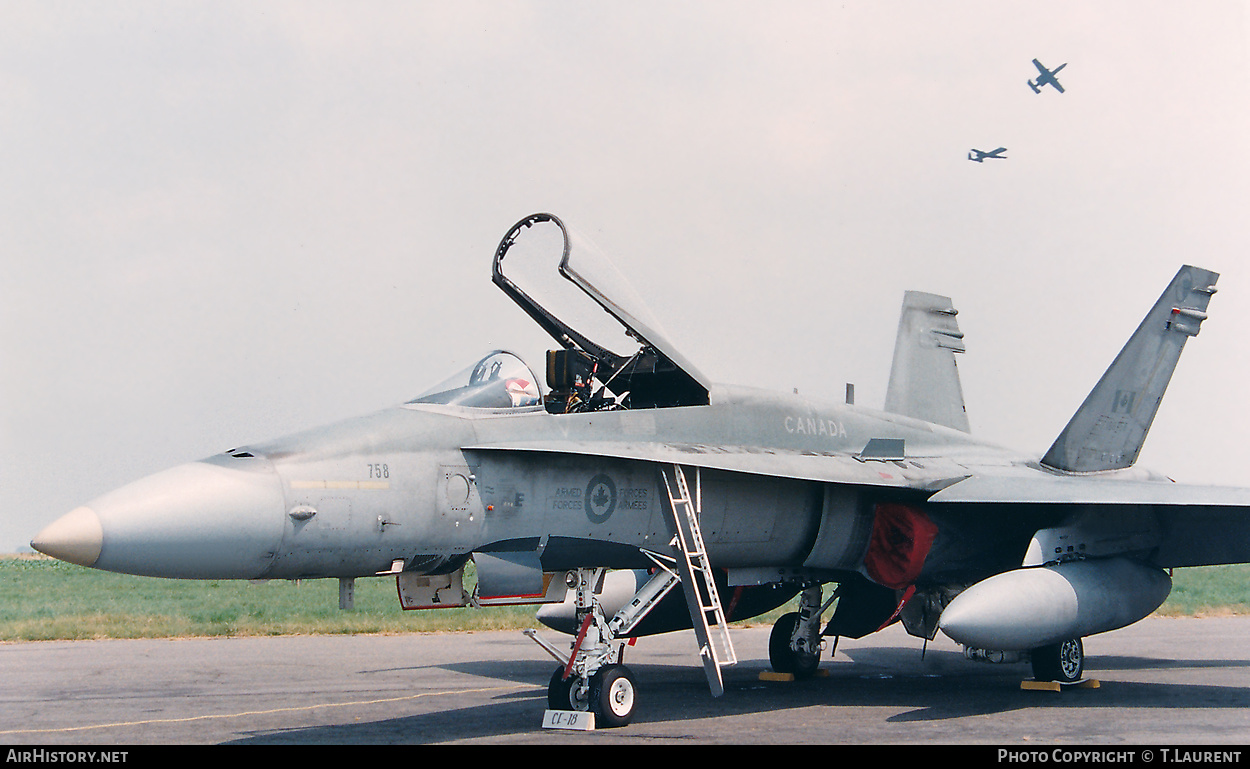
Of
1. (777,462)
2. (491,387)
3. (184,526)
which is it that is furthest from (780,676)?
(184,526)

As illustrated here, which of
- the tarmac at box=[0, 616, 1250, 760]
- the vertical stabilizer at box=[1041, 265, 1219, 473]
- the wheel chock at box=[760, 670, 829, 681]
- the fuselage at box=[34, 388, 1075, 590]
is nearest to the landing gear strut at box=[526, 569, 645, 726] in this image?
A: the tarmac at box=[0, 616, 1250, 760]

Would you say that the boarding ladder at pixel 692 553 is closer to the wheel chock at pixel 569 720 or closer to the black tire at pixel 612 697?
the black tire at pixel 612 697

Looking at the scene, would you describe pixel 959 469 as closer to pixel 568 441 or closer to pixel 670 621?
pixel 670 621

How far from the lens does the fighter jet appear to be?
7.22m

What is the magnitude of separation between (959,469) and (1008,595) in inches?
82.8

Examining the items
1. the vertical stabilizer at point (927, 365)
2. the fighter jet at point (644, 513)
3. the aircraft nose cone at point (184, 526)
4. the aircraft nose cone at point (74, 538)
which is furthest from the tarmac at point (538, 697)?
the vertical stabilizer at point (927, 365)

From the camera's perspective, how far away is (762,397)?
33.3ft

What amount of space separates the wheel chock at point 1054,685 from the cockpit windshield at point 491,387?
20.6 feet

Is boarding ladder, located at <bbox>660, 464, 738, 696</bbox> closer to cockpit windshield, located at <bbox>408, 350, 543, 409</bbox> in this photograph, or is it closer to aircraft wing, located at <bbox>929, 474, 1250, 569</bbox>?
cockpit windshield, located at <bbox>408, 350, 543, 409</bbox>

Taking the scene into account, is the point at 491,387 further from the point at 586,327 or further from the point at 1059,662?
the point at 1059,662

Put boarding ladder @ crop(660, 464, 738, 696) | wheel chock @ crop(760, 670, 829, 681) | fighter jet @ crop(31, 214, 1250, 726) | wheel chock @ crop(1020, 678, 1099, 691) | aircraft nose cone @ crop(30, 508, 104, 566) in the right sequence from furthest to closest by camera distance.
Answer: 1. wheel chock @ crop(760, 670, 829, 681)
2. wheel chock @ crop(1020, 678, 1099, 691)
3. boarding ladder @ crop(660, 464, 738, 696)
4. fighter jet @ crop(31, 214, 1250, 726)
5. aircraft nose cone @ crop(30, 508, 104, 566)

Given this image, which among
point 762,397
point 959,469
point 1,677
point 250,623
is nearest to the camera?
point 762,397

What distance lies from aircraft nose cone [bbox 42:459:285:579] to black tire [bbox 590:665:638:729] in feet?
9.05

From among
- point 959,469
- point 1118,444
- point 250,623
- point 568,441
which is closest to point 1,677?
point 250,623
